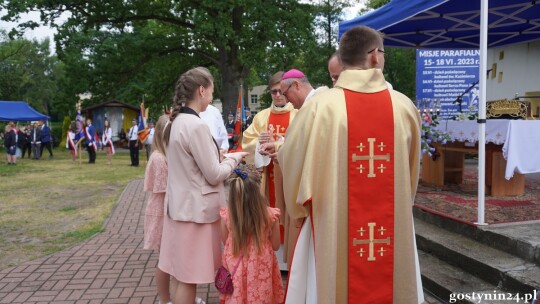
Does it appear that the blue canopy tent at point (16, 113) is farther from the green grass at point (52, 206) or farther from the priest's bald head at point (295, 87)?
the priest's bald head at point (295, 87)

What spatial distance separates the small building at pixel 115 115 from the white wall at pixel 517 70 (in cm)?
2057

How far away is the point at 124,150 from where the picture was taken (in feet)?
93.9

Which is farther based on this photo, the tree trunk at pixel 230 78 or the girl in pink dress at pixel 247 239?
the tree trunk at pixel 230 78

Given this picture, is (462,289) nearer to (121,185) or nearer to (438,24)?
(438,24)

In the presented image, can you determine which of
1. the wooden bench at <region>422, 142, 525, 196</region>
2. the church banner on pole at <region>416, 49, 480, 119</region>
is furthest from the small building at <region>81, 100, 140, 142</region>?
the wooden bench at <region>422, 142, 525, 196</region>

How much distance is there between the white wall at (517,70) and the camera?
54.4ft

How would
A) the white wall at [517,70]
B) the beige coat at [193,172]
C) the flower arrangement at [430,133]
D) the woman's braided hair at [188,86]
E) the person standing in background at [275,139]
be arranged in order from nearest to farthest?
the beige coat at [193,172] < the woman's braided hair at [188,86] < the person standing in background at [275,139] < the flower arrangement at [430,133] < the white wall at [517,70]

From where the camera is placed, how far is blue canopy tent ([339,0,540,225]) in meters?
5.43

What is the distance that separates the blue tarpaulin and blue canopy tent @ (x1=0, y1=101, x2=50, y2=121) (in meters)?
24.8

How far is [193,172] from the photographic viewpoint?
3.14 metres

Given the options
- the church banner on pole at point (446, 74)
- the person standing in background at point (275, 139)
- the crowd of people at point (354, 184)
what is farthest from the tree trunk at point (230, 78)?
the crowd of people at point (354, 184)

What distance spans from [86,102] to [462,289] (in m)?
24.0

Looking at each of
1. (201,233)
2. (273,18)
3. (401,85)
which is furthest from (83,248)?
(401,85)

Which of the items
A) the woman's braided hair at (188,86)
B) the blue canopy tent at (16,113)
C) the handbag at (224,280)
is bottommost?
the handbag at (224,280)
